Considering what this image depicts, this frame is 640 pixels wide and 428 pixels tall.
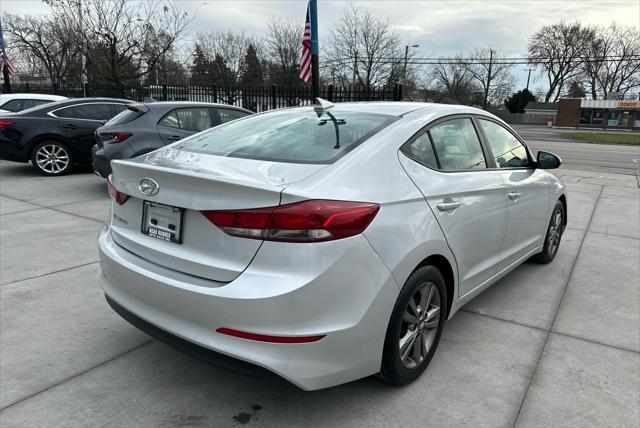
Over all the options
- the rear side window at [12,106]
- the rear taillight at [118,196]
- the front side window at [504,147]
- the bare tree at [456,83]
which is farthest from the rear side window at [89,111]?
the bare tree at [456,83]

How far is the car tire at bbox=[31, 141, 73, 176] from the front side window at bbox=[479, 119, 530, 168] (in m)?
8.38

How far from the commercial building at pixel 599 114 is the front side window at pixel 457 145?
67.6 m

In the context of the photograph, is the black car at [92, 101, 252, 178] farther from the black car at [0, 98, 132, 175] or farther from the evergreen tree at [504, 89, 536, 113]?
the evergreen tree at [504, 89, 536, 113]

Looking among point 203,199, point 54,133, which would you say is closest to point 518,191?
point 203,199

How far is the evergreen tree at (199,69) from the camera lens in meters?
34.8

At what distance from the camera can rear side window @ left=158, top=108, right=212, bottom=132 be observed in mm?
7477

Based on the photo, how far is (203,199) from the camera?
2.18 m

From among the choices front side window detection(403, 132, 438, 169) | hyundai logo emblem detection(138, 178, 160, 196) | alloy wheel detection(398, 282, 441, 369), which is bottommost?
alloy wheel detection(398, 282, 441, 369)

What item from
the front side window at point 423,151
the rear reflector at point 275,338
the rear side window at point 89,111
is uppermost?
the rear side window at point 89,111

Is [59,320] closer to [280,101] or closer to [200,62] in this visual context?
[280,101]

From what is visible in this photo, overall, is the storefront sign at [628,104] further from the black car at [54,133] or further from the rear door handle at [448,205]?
the rear door handle at [448,205]

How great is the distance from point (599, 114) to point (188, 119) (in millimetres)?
68111

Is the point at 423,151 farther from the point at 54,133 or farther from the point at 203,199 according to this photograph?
the point at 54,133

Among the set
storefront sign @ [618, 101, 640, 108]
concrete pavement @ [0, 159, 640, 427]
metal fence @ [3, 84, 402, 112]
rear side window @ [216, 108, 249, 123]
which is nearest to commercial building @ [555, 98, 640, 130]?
storefront sign @ [618, 101, 640, 108]
